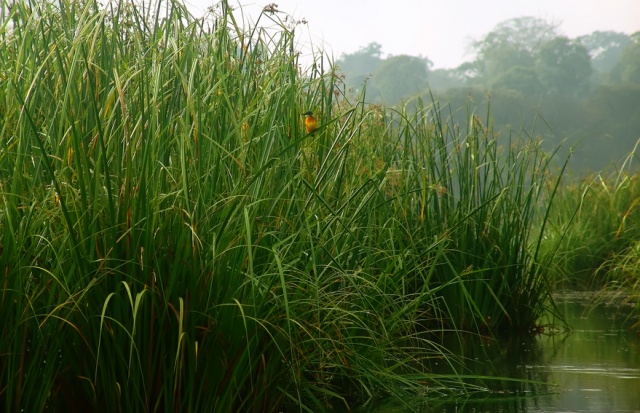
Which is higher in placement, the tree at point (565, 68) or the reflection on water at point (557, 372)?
the tree at point (565, 68)

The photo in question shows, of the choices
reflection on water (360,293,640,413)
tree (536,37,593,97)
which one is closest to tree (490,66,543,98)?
tree (536,37,593,97)

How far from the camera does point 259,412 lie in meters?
2.47

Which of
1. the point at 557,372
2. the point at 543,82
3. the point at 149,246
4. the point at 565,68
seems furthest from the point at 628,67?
the point at 149,246

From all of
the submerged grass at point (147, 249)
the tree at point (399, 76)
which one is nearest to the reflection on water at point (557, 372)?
the submerged grass at point (147, 249)

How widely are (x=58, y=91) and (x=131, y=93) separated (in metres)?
0.25

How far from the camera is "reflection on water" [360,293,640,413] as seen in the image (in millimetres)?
3049

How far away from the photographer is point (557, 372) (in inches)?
145

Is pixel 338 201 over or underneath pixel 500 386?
over

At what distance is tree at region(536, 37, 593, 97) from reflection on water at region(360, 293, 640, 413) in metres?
44.2

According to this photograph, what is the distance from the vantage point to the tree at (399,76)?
1917 inches

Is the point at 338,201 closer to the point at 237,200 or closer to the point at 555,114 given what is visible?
the point at 237,200

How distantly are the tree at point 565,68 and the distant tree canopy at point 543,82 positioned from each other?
0.17ft

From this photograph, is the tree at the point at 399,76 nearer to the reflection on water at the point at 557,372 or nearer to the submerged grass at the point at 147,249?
the reflection on water at the point at 557,372

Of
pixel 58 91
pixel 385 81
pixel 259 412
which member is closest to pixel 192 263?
pixel 259 412
